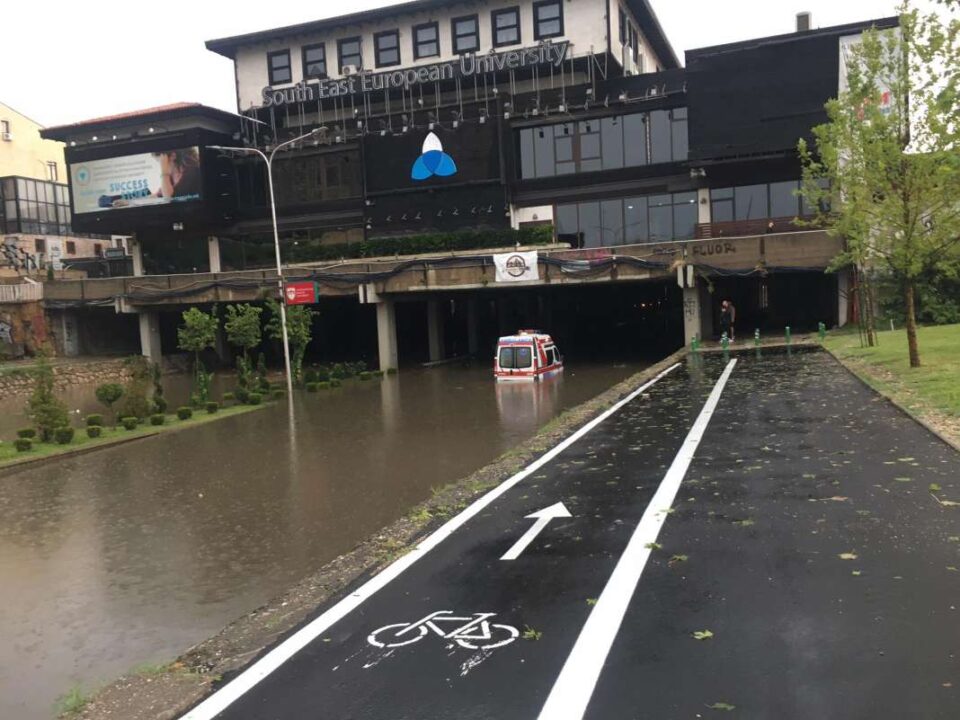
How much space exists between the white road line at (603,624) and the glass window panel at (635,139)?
34.0 metres

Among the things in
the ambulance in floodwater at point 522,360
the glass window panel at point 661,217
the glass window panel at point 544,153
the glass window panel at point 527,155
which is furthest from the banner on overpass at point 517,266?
the glass window panel at point 527,155

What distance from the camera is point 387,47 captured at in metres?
47.2

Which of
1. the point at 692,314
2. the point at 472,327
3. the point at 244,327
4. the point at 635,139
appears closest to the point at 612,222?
the point at 635,139

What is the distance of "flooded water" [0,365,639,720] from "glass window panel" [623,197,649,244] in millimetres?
21395

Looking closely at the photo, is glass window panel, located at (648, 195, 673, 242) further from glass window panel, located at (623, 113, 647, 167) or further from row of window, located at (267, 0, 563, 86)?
row of window, located at (267, 0, 563, 86)

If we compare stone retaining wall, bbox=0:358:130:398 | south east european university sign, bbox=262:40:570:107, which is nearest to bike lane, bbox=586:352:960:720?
stone retaining wall, bbox=0:358:130:398

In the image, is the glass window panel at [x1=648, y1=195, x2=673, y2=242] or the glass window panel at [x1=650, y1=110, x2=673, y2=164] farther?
the glass window panel at [x1=648, y1=195, x2=673, y2=242]

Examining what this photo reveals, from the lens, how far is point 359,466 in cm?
1454

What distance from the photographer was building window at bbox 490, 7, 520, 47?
147 ft

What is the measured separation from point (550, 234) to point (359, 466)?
27.9m

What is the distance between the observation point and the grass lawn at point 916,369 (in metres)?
13.3

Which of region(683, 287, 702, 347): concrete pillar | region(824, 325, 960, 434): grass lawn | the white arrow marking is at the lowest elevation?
the white arrow marking

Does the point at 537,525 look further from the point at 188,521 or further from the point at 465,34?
the point at 465,34

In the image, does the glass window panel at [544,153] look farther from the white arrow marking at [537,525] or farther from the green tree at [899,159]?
the white arrow marking at [537,525]
